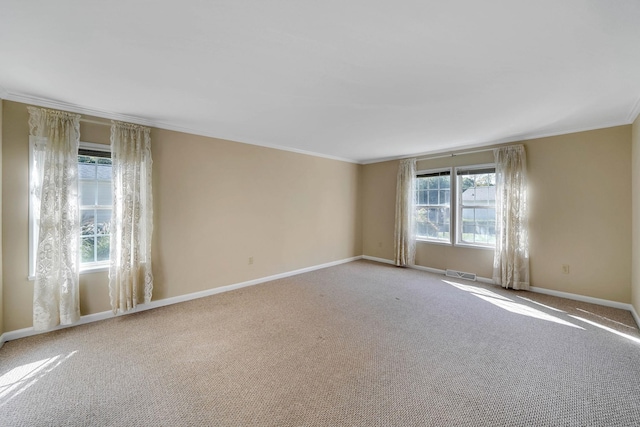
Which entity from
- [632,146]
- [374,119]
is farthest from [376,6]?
[632,146]

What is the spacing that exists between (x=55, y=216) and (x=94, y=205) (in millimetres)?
388

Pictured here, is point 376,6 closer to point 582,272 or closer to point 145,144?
point 145,144

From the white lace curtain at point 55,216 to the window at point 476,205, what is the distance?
5634mm

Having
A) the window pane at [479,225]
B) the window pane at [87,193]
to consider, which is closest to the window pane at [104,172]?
the window pane at [87,193]

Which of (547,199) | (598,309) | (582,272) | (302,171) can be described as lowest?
(598,309)

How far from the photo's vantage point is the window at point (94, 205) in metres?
2.85

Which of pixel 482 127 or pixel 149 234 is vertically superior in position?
pixel 482 127

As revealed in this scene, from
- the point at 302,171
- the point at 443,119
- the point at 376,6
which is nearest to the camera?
the point at 376,6

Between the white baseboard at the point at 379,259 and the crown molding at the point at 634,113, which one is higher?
the crown molding at the point at 634,113

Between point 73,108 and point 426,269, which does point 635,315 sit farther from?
point 73,108

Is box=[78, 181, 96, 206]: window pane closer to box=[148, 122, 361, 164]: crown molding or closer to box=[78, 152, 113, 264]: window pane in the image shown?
box=[78, 152, 113, 264]: window pane

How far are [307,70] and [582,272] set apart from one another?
4.50m

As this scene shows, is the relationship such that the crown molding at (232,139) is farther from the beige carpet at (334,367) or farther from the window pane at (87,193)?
the beige carpet at (334,367)

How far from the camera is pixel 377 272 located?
192 inches
